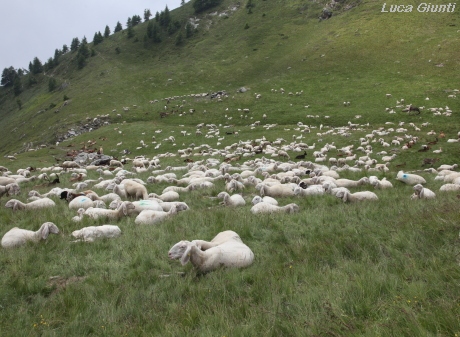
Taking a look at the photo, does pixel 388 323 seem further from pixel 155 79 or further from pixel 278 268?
pixel 155 79

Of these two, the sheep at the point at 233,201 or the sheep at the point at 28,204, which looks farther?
the sheep at the point at 233,201

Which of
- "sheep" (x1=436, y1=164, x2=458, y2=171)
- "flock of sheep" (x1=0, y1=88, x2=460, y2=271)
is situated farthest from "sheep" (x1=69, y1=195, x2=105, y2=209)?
"sheep" (x1=436, y1=164, x2=458, y2=171)

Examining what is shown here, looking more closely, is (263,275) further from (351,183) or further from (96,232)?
(351,183)

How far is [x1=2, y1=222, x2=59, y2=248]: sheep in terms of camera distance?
748 centimetres

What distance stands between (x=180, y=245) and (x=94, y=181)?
495 inches

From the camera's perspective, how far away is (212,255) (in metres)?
6.03

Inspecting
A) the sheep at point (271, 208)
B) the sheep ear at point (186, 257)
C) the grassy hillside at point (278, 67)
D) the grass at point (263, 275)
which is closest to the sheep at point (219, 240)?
the grass at point (263, 275)

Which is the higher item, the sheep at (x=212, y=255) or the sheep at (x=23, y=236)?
the sheep at (x=23, y=236)

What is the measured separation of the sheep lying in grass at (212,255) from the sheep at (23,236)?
11.7 feet

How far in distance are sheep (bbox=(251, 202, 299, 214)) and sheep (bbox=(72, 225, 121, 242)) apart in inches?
143

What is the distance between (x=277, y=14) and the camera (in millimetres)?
92875

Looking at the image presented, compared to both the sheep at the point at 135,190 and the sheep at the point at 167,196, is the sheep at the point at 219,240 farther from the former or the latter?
the sheep at the point at 135,190

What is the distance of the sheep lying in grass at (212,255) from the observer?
582 cm

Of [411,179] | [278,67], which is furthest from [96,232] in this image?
[278,67]
